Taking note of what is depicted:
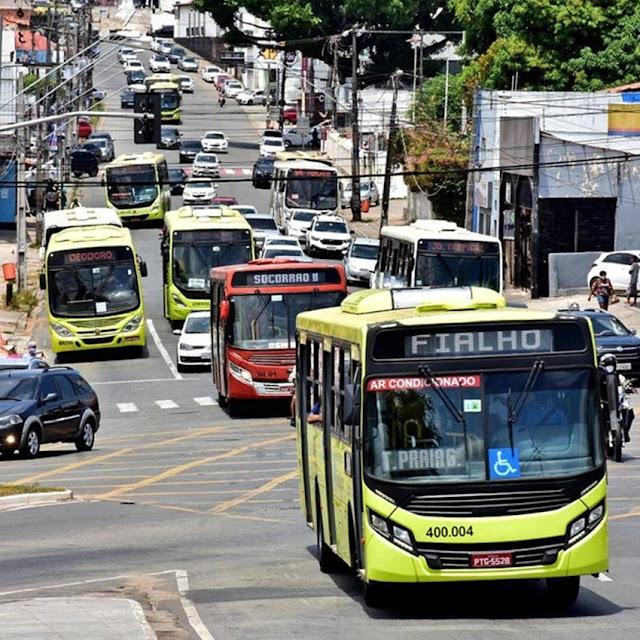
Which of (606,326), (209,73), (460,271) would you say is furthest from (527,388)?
(209,73)

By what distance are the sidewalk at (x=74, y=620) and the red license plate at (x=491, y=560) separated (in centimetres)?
246

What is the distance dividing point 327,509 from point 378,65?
109m

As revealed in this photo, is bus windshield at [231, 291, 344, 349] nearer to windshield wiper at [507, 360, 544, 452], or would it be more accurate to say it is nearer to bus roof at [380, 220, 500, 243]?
bus roof at [380, 220, 500, 243]

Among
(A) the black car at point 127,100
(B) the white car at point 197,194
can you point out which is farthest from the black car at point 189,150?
(B) the white car at point 197,194

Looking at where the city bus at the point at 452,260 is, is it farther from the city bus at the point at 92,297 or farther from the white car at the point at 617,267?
the white car at the point at 617,267

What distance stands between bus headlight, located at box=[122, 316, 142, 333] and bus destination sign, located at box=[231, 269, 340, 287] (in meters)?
14.0

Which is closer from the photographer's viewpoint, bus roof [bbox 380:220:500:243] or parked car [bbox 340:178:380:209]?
bus roof [bbox 380:220:500:243]

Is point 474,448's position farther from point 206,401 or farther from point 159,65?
point 159,65

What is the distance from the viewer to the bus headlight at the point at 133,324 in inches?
1957

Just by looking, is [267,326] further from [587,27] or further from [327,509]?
[587,27]

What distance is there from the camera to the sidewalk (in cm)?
1362

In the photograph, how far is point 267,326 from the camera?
119 ft

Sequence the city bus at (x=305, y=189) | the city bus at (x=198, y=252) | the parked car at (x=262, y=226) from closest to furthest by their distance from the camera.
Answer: the city bus at (x=198, y=252) < the parked car at (x=262, y=226) < the city bus at (x=305, y=189)

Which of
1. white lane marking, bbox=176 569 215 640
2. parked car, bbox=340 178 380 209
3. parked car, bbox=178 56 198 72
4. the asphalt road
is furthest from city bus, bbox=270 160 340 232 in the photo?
parked car, bbox=178 56 198 72
